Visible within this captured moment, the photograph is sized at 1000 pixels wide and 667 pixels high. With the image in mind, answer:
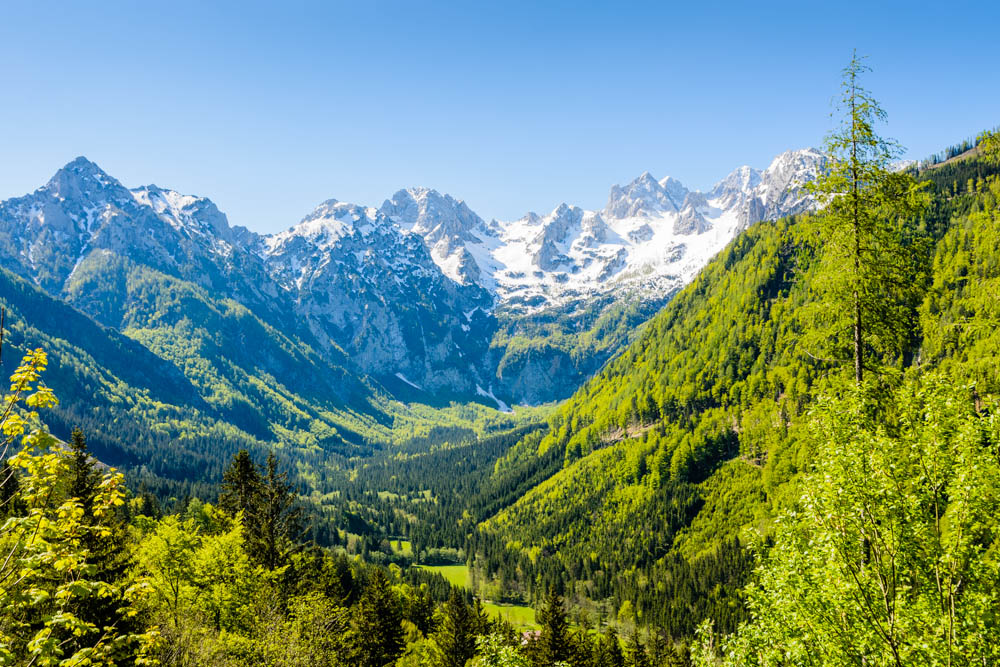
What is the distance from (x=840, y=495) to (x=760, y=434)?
6752 inches

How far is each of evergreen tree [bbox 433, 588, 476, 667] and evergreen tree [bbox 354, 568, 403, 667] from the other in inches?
201

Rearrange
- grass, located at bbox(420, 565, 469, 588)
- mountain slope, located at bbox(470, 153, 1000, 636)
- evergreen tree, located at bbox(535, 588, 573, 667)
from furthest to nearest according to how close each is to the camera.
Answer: grass, located at bbox(420, 565, 469, 588), mountain slope, located at bbox(470, 153, 1000, 636), evergreen tree, located at bbox(535, 588, 573, 667)

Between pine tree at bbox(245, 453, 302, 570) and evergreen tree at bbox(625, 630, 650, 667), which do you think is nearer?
A: pine tree at bbox(245, 453, 302, 570)

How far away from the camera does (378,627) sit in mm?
56562

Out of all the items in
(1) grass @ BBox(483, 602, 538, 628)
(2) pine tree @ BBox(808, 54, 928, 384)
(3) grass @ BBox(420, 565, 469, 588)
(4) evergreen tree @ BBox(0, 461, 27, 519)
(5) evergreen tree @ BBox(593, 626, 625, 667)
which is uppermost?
(2) pine tree @ BBox(808, 54, 928, 384)

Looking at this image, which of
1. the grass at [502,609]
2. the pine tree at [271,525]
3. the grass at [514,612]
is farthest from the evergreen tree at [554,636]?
the grass at [514,612]

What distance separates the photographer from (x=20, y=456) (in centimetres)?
1179

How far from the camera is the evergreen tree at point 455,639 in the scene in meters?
55.6

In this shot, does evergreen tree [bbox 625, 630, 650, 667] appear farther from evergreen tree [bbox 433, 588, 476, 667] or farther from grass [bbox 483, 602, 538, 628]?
grass [bbox 483, 602, 538, 628]

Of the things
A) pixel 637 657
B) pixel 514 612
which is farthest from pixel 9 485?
pixel 514 612

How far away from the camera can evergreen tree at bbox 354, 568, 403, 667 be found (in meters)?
53.9

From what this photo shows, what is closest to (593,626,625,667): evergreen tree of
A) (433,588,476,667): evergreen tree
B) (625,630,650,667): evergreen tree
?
(625,630,650,667): evergreen tree

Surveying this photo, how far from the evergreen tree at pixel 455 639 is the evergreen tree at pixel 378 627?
16.7ft

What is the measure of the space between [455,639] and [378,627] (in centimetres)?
837
